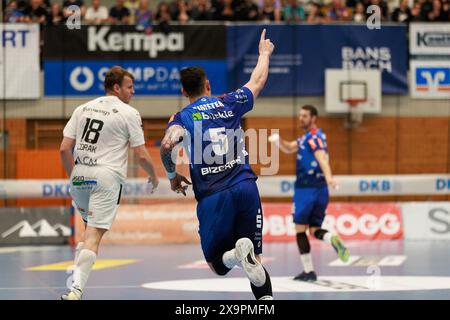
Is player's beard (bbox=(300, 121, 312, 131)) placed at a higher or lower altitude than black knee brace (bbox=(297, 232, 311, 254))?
higher

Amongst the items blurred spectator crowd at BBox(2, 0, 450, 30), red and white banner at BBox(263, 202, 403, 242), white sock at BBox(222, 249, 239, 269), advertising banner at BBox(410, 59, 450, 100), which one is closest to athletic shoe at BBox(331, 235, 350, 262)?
white sock at BBox(222, 249, 239, 269)

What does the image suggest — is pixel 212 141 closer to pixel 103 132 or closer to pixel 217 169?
pixel 217 169

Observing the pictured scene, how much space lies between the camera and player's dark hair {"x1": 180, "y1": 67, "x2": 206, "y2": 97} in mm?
8742

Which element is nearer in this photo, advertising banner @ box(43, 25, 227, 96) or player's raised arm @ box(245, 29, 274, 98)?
player's raised arm @ box(245, 29, 274, 98)

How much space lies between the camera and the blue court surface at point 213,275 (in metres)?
12.2

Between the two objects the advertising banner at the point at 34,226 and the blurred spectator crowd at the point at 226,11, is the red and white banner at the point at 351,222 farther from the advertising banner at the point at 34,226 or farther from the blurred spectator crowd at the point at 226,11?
the blurred spectator crowd at the point at 226,11

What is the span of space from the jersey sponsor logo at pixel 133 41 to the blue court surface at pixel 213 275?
679cm

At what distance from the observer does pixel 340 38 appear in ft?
85.2

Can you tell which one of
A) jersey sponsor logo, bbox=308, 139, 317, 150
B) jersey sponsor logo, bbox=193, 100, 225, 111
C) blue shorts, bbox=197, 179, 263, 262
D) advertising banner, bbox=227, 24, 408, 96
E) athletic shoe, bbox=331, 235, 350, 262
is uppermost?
advertising banner, bbox=227, 24, 408, 96

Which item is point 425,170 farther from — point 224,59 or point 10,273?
point 10,273

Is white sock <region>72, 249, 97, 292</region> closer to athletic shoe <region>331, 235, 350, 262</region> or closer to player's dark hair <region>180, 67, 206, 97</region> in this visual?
player's dark hair <region>180, 67, 206, 97</region>

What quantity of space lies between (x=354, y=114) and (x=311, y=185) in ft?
40.0

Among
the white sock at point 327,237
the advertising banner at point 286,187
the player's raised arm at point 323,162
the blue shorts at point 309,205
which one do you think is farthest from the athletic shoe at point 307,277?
the advertising banner at point 286,187

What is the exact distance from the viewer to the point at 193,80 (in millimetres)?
8742
